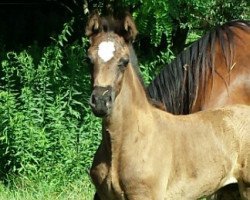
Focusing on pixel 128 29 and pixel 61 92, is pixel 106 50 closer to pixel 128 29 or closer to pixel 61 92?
pixel 128 29

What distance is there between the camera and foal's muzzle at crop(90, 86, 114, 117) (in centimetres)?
351

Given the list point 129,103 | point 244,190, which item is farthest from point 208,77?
point 129,103

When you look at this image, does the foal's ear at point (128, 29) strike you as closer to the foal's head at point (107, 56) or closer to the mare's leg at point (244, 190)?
the foal's head at point (107, 56)

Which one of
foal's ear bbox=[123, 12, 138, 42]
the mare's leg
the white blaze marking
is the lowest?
the mare's leg

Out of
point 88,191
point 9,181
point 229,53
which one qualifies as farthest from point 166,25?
point 9,181

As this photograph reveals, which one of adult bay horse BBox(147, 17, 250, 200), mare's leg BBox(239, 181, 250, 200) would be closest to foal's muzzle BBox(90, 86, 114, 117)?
mare's leg BBox(239, 181, 250, 200)

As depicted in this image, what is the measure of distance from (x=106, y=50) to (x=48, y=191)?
299cm

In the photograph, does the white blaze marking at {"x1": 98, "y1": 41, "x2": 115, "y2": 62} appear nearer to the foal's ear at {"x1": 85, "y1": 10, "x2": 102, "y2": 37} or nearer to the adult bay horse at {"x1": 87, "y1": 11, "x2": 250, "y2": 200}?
the adult bay horse at {"x1": 87, "y1": 11, "x2": 250, "y2": 200}

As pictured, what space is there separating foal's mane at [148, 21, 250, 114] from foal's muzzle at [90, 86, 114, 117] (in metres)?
1.42

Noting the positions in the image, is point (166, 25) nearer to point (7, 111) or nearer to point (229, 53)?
point (229, 53)

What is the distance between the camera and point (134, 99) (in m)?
3.92

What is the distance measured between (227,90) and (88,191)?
2114 millimetres

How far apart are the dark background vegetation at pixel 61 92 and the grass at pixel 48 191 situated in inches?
3.6

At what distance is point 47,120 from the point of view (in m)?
6.82
